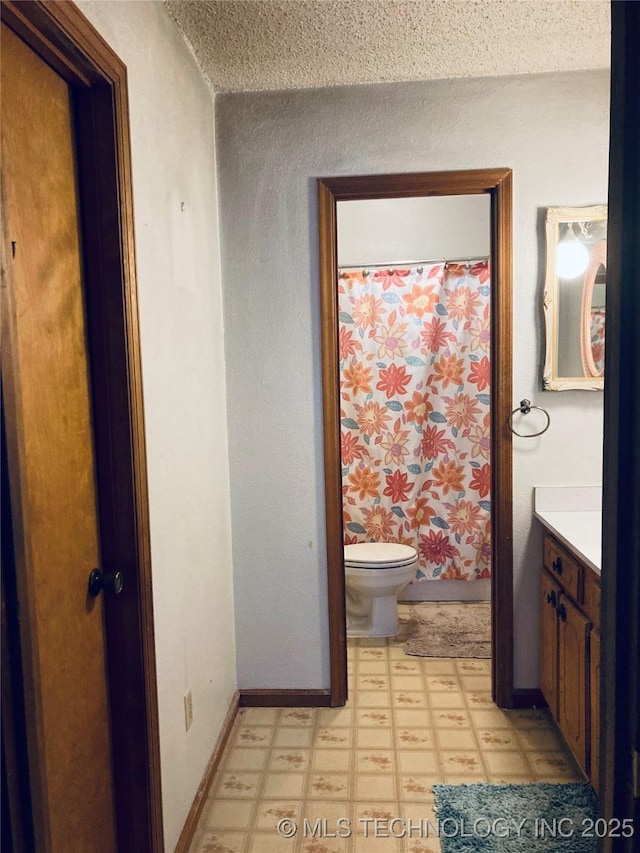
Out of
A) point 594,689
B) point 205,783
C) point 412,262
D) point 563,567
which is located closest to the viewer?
point 594,689

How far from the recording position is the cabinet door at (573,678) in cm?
190

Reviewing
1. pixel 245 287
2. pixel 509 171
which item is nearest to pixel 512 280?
pixel 509 171

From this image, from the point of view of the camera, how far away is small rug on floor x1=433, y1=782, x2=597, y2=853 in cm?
177

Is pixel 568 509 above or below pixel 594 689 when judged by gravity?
above

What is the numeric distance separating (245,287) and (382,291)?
122cm

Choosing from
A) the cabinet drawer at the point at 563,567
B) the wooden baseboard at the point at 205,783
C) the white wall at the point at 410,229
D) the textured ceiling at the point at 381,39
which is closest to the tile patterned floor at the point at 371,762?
the wooden baseboard at the point at 205,783

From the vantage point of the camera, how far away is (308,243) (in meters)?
2.45

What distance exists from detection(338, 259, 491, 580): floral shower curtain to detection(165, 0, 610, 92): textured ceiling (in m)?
1.28

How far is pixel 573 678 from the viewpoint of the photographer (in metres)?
2.02

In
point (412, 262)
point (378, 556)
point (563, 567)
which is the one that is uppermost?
point (412, 262)

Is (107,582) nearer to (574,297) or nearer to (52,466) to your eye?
(52,466)

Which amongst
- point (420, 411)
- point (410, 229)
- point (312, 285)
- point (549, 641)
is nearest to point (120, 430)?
point (312, 285)

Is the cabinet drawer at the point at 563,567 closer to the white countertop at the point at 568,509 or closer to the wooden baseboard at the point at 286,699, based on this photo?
the white countertop at the point at 568,509

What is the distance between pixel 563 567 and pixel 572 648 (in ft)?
0.89
